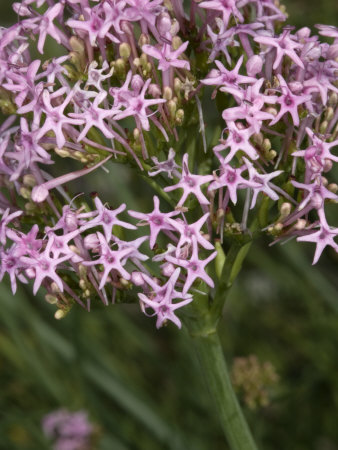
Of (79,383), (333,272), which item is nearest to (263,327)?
(333,272)

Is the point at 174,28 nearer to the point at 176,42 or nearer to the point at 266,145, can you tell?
the point at 176,42

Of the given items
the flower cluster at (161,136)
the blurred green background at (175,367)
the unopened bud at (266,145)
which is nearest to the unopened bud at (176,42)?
the flower cluster at (161,136)

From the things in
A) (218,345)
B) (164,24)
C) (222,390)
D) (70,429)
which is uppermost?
(164,24)

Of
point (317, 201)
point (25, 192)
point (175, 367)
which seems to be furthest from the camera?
point (175, 367)

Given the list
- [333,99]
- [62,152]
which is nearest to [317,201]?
[333,99]

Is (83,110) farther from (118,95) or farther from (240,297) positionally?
(240,297)

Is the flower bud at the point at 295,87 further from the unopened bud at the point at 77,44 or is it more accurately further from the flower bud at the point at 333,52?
the unopened bud at the point at 77,44

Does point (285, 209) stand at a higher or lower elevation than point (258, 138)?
lower
